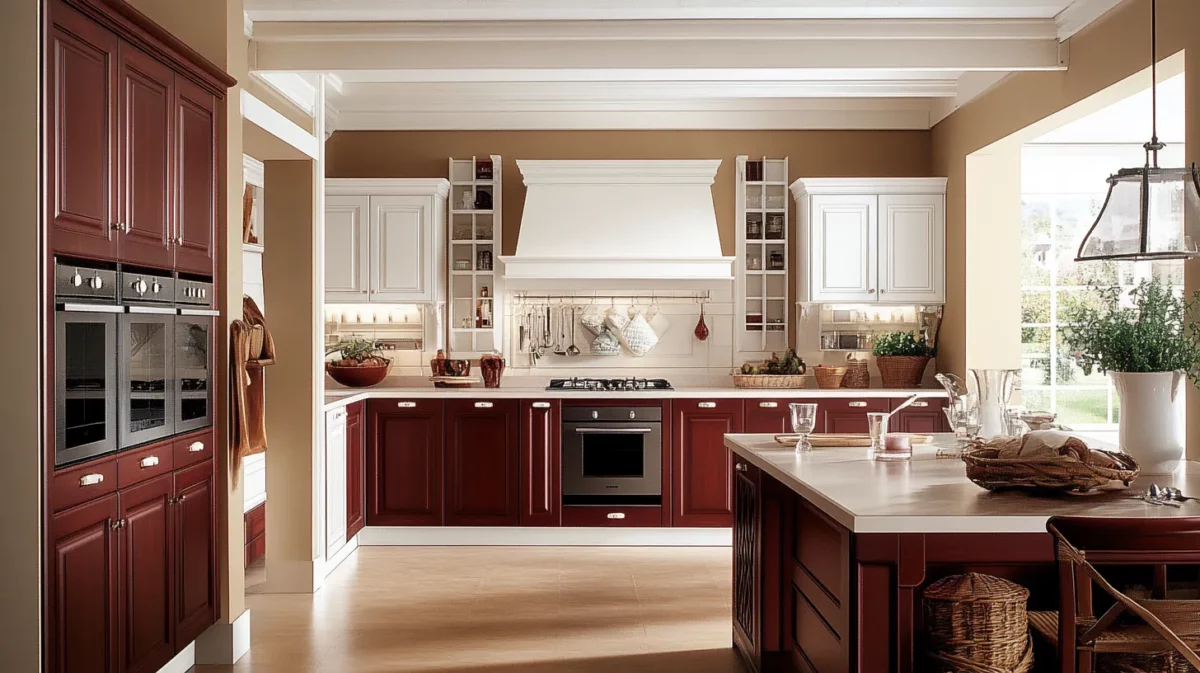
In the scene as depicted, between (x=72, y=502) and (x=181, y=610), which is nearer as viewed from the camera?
(x=72, y=502)

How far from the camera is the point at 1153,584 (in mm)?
2445

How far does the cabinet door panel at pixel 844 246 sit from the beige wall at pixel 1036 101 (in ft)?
1.69

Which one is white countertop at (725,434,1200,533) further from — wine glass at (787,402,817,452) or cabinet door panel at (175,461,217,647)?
cabinet door panel at (175,461,217,647)

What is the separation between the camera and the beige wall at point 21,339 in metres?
2.57

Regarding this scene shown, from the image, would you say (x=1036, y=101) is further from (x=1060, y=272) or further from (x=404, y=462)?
(x=404, y=462)

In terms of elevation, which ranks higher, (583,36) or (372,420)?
(583,36)

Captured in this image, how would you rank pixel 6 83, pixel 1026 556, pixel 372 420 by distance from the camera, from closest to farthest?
pixel 1026 556 → pixel 6 83 → pixel 372 420

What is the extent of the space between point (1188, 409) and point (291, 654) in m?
3.75

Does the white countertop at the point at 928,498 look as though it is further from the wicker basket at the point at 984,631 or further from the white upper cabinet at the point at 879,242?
the white upper cabinet at the point at 879,242

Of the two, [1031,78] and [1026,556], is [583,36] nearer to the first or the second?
[1031,78]

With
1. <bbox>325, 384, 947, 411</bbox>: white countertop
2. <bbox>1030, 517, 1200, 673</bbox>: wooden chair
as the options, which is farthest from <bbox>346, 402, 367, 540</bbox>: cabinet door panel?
<bbox>1030, 517, 1200, 673</bbox>: wooden chair

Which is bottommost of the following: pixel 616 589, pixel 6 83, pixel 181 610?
pixel 616 589

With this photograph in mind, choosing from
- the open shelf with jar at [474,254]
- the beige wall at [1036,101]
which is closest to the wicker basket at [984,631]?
the beige wall at [1036,101]

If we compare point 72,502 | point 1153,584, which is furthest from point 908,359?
point 72,502
